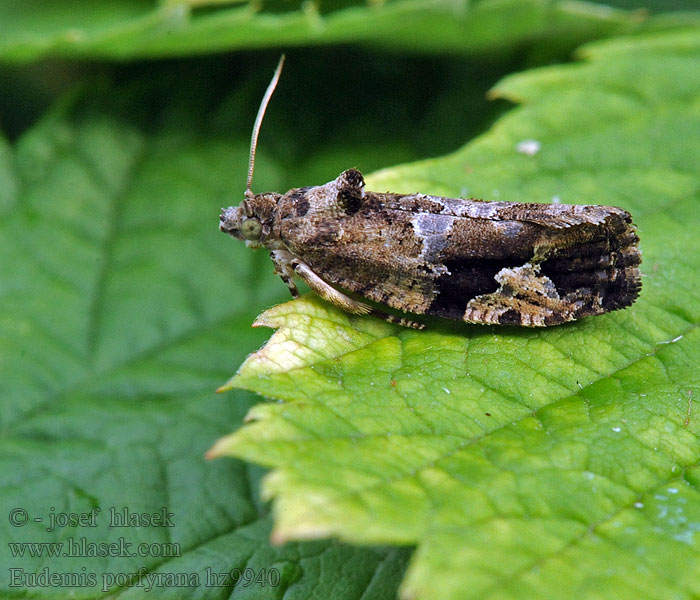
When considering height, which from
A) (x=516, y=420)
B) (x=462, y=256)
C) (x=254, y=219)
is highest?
(x=254, y=219)

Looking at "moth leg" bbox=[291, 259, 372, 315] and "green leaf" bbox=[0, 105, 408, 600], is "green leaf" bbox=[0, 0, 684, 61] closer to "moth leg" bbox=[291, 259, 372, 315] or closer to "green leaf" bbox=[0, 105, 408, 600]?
"green leaf" bbox=[0, 105, 408, 600]

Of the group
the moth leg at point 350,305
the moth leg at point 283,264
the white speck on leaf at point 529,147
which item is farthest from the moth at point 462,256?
the white speck on leaf at point 529,147

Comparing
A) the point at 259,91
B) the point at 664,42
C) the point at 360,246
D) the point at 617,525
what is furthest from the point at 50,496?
the point at 664,42

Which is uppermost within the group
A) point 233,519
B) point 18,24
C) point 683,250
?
point 18,24

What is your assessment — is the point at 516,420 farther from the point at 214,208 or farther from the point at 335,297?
the point at 214,208

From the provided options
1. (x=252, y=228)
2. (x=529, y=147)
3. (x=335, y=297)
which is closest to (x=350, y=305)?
(x=335, y=297)

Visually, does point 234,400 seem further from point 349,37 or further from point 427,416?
point 349,37

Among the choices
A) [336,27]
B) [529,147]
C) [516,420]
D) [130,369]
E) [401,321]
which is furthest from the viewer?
[336,27]

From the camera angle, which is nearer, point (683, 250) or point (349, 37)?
point (683, 250)

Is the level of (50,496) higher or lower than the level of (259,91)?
lower
